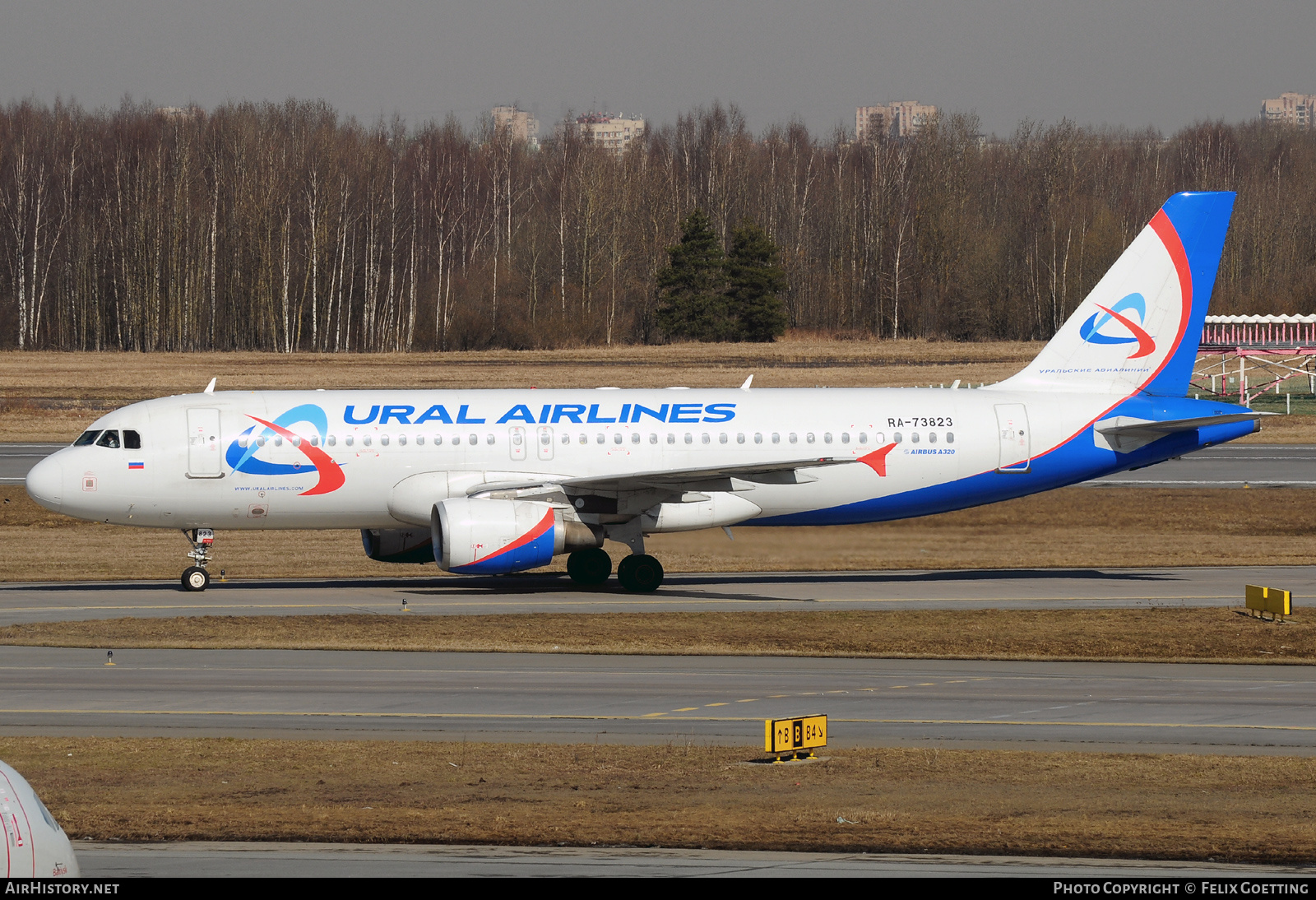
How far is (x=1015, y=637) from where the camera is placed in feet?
94.1

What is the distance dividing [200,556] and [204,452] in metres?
2.71

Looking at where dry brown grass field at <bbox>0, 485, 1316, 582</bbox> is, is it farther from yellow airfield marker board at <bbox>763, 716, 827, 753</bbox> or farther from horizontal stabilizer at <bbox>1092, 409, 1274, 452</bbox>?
yellow airfield marker board at <bbox>763, 716, 827, 753</bbox>

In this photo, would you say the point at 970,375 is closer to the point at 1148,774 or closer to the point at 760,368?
the point at 760,368

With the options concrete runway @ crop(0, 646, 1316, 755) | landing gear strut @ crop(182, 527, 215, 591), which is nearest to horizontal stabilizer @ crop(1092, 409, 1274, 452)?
concrete runway @ crop(0, 646, 1316, 755)

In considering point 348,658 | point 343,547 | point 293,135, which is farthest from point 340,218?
point 348,658

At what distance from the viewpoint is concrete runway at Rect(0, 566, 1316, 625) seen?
106ft

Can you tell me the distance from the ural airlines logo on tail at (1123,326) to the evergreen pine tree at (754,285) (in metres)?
78.6

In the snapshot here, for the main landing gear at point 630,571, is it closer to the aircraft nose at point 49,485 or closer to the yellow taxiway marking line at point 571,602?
the yellow taxiway marking line at point 571,602

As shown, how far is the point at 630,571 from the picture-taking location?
35094 mm

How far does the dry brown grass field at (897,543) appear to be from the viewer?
1409 inches

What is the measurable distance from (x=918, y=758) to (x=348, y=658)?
12106 millimetres

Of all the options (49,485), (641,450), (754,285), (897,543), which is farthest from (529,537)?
(754,285)

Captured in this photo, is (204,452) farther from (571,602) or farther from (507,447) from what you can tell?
(571,602)

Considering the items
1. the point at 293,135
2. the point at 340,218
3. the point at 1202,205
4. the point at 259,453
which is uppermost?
the point at 293,135
